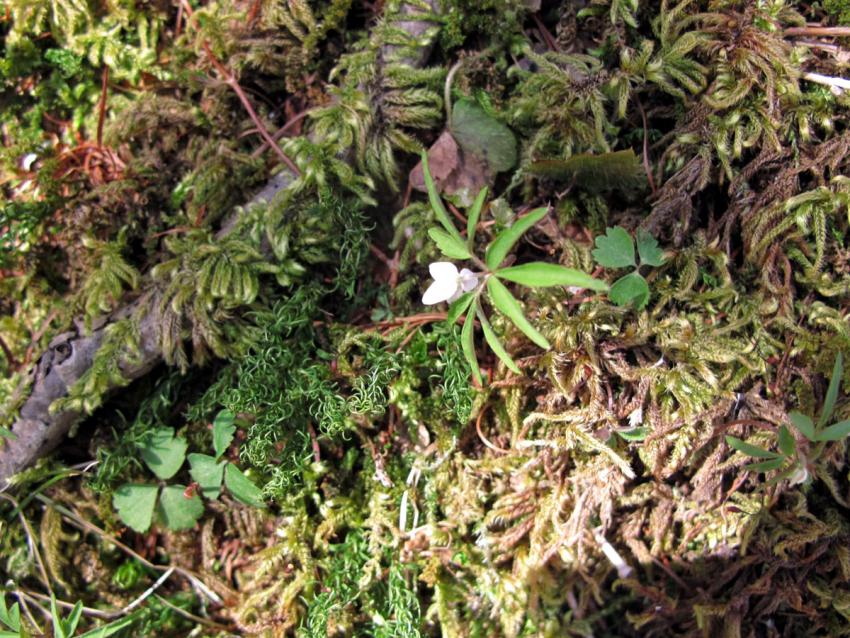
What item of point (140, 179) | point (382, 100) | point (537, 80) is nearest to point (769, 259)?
point (537, 80)

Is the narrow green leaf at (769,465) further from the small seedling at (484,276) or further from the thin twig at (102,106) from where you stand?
the thin twig at (102,106)

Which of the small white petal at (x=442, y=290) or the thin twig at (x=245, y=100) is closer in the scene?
the small white petal at (x=442, y=290)

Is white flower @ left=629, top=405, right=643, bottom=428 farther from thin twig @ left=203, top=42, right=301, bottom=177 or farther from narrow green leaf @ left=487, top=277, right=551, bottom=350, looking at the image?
thin twig @ left=203, top=42, right=301, bottom=177

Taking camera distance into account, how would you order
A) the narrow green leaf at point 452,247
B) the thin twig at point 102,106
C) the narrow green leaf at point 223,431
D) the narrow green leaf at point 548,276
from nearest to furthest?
the narrow green leaf at point 548,276
the narrow green leaf at point 452,247
the narrow green leaf at point 223,431
the thin twig at point 102,106

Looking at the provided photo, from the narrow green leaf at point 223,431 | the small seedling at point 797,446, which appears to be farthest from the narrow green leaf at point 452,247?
the narrow green leaf at point 223,431

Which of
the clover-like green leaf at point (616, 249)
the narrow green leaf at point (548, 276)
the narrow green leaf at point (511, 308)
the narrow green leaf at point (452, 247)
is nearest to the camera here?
the narrow green leaf at point (548, 276)

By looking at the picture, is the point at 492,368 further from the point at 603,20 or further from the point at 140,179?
the point at 140,179
